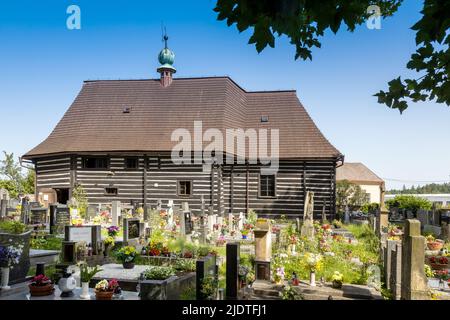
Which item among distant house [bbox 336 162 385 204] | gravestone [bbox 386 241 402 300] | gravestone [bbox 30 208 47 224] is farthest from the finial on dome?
distant house [bbox 336 162 385 204]

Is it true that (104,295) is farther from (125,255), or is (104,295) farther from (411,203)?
(411,203)

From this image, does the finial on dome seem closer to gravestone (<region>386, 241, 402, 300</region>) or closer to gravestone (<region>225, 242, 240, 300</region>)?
gravestone (<region>225, 242, 240, 300</region>)

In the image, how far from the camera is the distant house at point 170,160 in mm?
21484

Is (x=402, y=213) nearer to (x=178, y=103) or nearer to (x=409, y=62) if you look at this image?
(x=178, y=103)

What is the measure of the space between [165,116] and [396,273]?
1807cm

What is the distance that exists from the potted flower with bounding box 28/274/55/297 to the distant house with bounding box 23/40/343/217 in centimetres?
1357

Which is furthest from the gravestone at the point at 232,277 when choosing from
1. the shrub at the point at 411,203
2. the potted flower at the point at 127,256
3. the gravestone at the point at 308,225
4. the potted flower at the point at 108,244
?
the shrub at the point at 411,203

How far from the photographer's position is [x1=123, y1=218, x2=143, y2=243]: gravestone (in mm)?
12318

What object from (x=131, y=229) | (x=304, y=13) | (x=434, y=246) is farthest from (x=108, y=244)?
(x=434, y=246)

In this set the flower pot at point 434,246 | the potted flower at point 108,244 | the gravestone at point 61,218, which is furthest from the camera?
the gravestone at point 61,218

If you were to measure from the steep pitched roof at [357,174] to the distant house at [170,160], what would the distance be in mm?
25806

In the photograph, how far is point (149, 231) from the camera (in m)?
14.3

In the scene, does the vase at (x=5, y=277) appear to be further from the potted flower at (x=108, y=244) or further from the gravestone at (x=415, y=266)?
the gravestone at (x=415, y=266)
